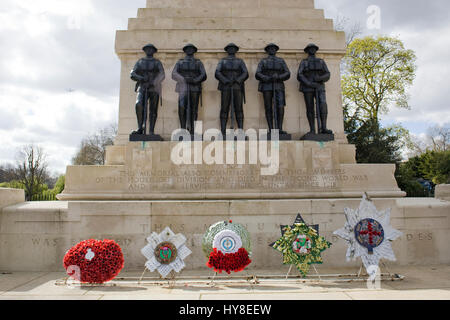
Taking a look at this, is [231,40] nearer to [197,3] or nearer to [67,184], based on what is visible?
Answer: [197,3]

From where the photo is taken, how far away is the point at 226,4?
46.6 ft

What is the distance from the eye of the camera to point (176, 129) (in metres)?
12.5

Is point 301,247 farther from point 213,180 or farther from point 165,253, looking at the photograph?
point 213,180

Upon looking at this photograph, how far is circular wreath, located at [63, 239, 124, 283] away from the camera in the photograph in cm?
674

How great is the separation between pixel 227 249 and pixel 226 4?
1101 centimetres

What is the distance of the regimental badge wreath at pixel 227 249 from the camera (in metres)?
6.80

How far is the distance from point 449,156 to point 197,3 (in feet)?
99.7

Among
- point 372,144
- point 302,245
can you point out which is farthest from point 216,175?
point 372,144

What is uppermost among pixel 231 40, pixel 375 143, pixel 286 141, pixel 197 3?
pixel 197 3

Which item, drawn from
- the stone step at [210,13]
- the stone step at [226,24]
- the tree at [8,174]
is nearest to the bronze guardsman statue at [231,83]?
the stone step at [226,24]

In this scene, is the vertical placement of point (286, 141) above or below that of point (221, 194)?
above

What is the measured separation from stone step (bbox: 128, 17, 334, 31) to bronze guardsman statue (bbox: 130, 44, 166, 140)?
2.12m
